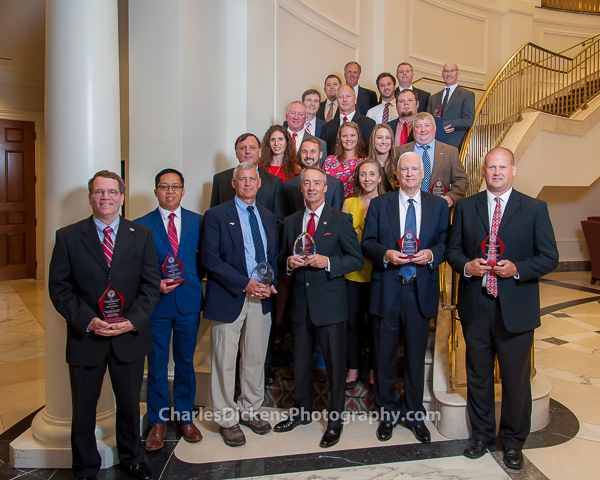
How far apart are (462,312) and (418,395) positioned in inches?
27.2

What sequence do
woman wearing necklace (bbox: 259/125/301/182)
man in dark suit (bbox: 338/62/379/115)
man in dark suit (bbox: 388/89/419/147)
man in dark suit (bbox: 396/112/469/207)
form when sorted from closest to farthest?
man in dark suit (bbox: 396/112/469/207) < woman wearing necklace (bbox: 259/125/301/182) < man in dark suit (bbox: 388/89/419/147) < man in dark suit (bbox: 338/62/379/115)

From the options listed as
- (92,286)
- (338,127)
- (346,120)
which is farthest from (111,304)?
(346,120)

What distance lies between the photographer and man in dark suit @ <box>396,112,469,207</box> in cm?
390

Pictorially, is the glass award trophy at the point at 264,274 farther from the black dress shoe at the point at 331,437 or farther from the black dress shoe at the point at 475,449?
the black dress shoe at the point at 475,449

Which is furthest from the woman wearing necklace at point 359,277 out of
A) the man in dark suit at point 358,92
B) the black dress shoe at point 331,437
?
the man in dark suit at point 358,92

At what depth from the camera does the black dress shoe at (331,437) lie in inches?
124

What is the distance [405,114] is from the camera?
4.65 m

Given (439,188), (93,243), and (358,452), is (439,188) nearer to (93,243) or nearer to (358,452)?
(358,452)

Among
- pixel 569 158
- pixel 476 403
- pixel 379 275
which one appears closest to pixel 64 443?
pixel 379 275

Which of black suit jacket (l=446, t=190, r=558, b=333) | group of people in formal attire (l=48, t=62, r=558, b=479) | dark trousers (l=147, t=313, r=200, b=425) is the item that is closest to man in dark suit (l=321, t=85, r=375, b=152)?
group of people in formal attire (l=48, t=62, r=558, b=479)

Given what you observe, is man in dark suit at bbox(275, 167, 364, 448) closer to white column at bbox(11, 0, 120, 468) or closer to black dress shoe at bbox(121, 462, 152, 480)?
black dress shoe at bbox(121, 462, 152, 480)

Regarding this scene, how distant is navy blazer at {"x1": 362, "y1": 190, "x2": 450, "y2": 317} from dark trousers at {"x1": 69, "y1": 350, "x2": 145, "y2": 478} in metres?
1.63

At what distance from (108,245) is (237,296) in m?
0.93

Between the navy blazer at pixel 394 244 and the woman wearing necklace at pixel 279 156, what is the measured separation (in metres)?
1.08
